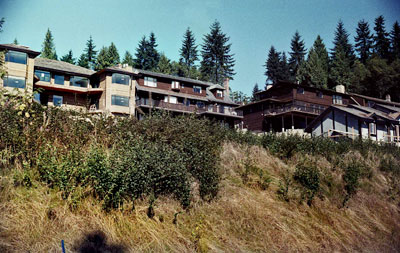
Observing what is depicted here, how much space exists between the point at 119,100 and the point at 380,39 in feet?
203

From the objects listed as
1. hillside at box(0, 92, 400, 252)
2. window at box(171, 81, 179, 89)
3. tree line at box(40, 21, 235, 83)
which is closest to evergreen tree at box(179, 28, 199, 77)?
tree line at box(40, 21, 235, 83)

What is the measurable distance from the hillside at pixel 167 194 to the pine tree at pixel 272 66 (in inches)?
2214

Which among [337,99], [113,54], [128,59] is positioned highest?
[128,59]

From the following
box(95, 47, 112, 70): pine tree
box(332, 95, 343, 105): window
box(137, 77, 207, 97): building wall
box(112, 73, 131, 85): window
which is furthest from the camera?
box(95, 47, 112, 70): pine tree

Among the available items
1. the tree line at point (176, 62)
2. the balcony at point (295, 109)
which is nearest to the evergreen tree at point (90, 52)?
the tree line at point (176, 62)

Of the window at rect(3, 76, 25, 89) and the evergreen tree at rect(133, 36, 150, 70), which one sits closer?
the window at rect(3, 76, 25, 89)

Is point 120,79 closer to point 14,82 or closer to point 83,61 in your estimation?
point 14,82

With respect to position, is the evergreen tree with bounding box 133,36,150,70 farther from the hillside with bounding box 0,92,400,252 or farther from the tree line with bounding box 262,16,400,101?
the hillside with bounding box 0,92,400,252

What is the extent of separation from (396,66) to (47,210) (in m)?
66.7

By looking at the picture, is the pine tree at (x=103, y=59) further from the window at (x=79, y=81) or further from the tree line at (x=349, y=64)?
the tree line at (x=349, y=64)

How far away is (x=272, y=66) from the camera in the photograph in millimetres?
73688

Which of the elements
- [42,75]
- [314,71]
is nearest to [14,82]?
[42,75]

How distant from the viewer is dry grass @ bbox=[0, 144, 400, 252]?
8.91 m

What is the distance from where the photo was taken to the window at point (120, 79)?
39500mm
